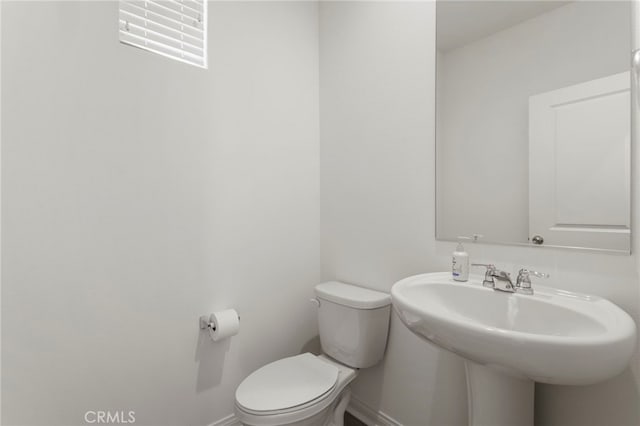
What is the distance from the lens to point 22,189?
1.05 meters

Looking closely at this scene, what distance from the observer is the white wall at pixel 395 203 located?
1.06m

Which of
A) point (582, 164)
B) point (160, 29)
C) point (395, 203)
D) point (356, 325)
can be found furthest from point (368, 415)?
point (160, 29)

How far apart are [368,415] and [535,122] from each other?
1.60 m

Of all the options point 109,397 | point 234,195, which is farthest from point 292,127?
point 109,397

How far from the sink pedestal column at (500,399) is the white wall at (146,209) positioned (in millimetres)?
1061

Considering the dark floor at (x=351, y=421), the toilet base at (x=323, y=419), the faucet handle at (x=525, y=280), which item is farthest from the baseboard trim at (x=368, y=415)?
the faucet handle at (x=525, y=280)

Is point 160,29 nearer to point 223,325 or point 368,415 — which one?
point 223,325

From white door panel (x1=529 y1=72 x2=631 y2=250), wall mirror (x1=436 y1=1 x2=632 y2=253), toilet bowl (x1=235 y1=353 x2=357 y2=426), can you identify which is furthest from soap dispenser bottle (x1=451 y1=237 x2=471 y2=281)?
toilet bowl (x1=235 y1=353 x2=357 y2=426)

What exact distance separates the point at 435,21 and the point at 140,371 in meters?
1.96

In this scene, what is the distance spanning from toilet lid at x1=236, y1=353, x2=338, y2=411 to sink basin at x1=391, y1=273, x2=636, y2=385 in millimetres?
568

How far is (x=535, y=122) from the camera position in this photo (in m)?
1.11

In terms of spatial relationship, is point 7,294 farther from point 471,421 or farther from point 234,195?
point 471,421

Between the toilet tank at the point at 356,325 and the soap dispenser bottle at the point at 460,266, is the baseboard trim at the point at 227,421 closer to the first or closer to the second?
the toilet tank at the point at 356,325

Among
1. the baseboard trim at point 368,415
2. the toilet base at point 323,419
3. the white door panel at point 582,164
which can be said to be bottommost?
the baseboard trim at point 368,415
